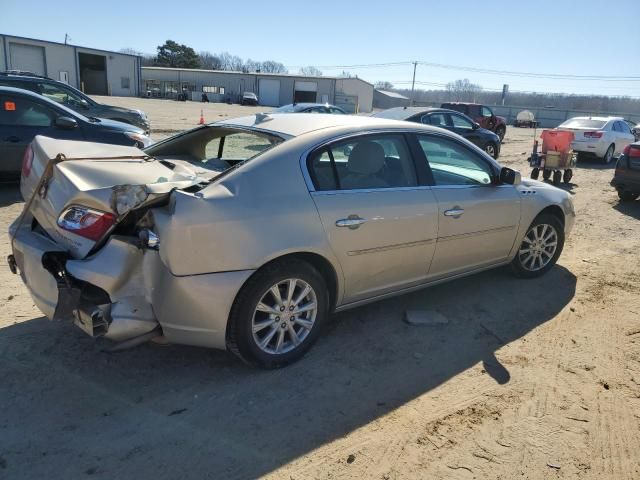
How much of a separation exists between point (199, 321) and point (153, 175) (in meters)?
0.99

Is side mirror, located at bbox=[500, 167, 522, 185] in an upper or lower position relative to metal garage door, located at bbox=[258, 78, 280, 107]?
lower

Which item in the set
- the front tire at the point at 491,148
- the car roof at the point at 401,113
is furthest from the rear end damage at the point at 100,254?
the front tire at the point at 491,148

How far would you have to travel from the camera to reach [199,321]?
116 inches

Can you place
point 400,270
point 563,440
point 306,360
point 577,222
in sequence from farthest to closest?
1. point 577,222
2. point 400,270
3. point 306,360
4. point 563,440

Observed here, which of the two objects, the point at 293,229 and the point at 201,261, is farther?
the point at 293,229

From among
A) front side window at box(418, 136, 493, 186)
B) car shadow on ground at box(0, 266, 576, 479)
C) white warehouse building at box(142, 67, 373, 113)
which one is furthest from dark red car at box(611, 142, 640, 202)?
white warehouse building at box(142, 67, 373, 113)

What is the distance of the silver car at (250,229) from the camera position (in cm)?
283

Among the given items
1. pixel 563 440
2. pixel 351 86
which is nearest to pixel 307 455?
pixel 563 440

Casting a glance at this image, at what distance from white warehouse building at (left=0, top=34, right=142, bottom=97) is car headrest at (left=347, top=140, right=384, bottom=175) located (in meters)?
51.6

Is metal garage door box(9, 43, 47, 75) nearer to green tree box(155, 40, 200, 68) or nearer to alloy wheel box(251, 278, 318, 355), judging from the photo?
green tree box(155, 40, 200, 68)

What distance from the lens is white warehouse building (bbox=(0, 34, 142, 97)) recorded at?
152 feet

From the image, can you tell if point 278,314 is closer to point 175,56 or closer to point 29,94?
point 29,94

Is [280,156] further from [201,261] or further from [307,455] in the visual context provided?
[307,455]

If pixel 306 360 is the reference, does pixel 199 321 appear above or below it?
above
